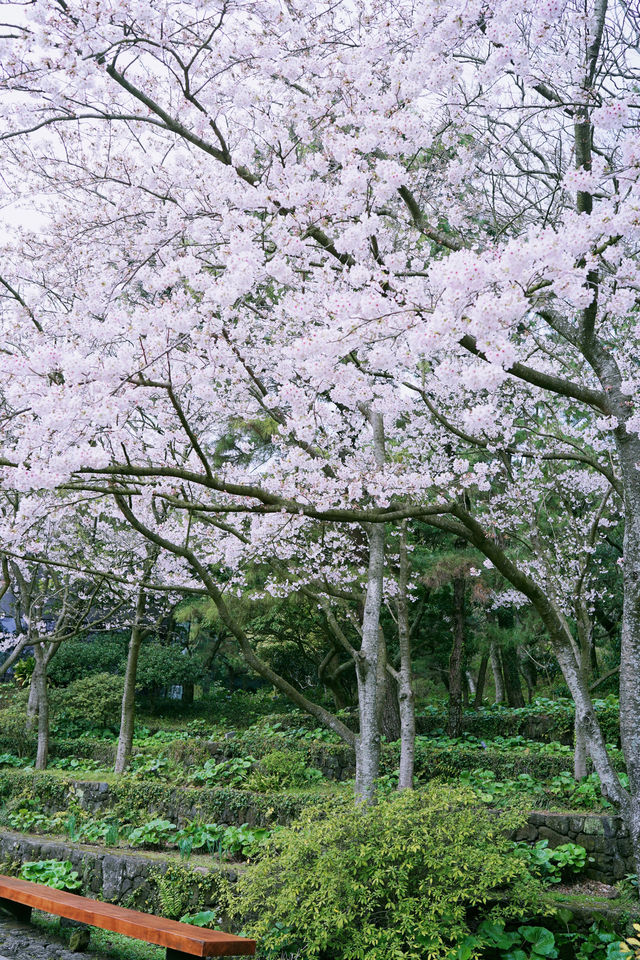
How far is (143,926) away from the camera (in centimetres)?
395

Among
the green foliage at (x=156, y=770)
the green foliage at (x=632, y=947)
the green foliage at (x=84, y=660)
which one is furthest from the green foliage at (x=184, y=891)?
the green foliage at (x=84, y=660)

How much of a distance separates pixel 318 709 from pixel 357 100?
5010 millimetres

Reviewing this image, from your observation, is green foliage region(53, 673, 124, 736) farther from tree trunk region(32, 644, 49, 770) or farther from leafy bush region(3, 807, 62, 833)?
leafy bush region(3, 807, 62, 833)

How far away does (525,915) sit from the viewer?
14.4 feet

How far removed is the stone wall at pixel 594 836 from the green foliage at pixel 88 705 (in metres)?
9.17

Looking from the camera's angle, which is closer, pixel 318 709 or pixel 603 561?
pixel 318 709

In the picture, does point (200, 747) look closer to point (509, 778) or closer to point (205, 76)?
point (509, 778)

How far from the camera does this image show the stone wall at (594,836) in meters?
5.38

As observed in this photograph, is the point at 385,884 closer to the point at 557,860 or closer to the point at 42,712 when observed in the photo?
the point at 557,860

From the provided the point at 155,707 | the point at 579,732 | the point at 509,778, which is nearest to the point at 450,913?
the point at 579,732

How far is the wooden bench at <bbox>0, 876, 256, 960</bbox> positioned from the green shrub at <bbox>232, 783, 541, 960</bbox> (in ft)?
0.99

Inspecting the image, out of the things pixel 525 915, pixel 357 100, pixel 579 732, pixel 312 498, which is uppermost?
pixel 357 100

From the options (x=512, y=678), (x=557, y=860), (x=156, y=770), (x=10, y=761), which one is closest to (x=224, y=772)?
(x=156, y=770)

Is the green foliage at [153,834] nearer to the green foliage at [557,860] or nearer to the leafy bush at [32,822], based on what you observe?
the leafy bush at [32,822]
